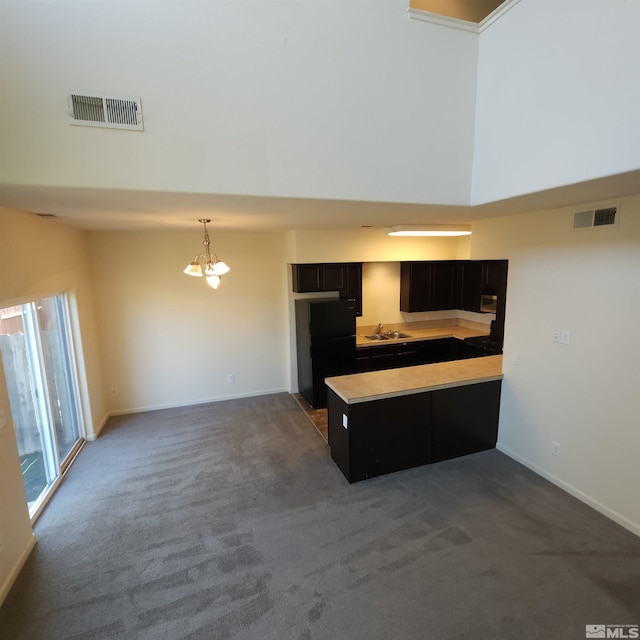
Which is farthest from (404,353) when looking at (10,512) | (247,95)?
(10,512)

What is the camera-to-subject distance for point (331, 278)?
505 cm

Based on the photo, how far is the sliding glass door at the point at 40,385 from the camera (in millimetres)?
2916

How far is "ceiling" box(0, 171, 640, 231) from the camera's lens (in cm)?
201

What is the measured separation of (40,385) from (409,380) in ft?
11.6

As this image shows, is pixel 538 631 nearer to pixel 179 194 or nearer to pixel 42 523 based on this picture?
pixel 179 194

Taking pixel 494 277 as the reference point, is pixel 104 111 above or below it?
above

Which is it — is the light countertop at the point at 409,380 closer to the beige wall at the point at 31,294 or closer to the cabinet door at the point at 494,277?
the cabinet door at the point at 494,277

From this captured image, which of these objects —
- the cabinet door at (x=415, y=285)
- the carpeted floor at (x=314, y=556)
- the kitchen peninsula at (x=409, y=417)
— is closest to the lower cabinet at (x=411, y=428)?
the kitchen peninsula at (x=409, y=417)

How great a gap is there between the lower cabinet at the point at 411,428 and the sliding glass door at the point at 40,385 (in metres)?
2.71

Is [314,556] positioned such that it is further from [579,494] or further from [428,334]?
[428,334]

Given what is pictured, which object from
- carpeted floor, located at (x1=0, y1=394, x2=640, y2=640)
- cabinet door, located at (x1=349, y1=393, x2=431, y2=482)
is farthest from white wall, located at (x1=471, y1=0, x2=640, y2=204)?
carpeted floor, located at (x1=0, y1=394, x2=640, y2=640)

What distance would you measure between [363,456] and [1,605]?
264 centimetres

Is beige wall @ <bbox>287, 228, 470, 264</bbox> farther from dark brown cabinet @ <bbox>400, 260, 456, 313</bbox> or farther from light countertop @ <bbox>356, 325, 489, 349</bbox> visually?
light countertop @ <bbox>356, 325, 489, 349</bbox>

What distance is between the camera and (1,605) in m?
2.12
